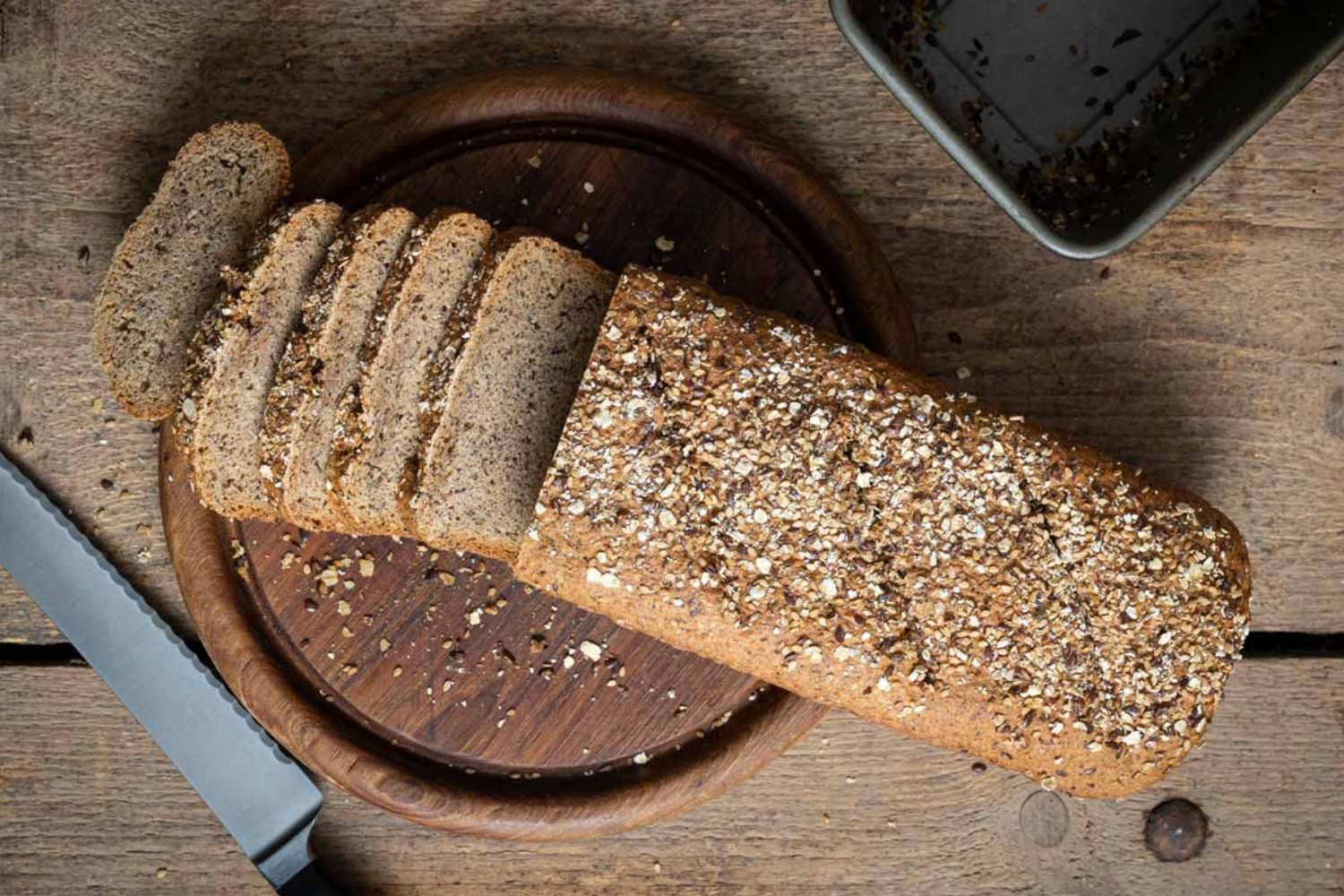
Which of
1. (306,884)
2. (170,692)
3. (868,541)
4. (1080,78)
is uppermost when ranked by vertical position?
(1080,78)

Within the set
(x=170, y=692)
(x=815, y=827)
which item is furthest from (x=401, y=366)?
(x=815, y=827)

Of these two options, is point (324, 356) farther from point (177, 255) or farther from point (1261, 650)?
point (1261, 650)

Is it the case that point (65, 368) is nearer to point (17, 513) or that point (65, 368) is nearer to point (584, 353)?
point (17, 513)

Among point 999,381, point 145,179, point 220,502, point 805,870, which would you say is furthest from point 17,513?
point 999,381

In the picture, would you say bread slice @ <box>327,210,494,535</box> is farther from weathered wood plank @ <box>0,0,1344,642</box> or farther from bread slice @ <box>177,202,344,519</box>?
weathered wood plank @ <box>0,0,1344,642</box>

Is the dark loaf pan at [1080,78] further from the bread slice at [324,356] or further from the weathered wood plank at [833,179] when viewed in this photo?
the bread slice at [324,356]
